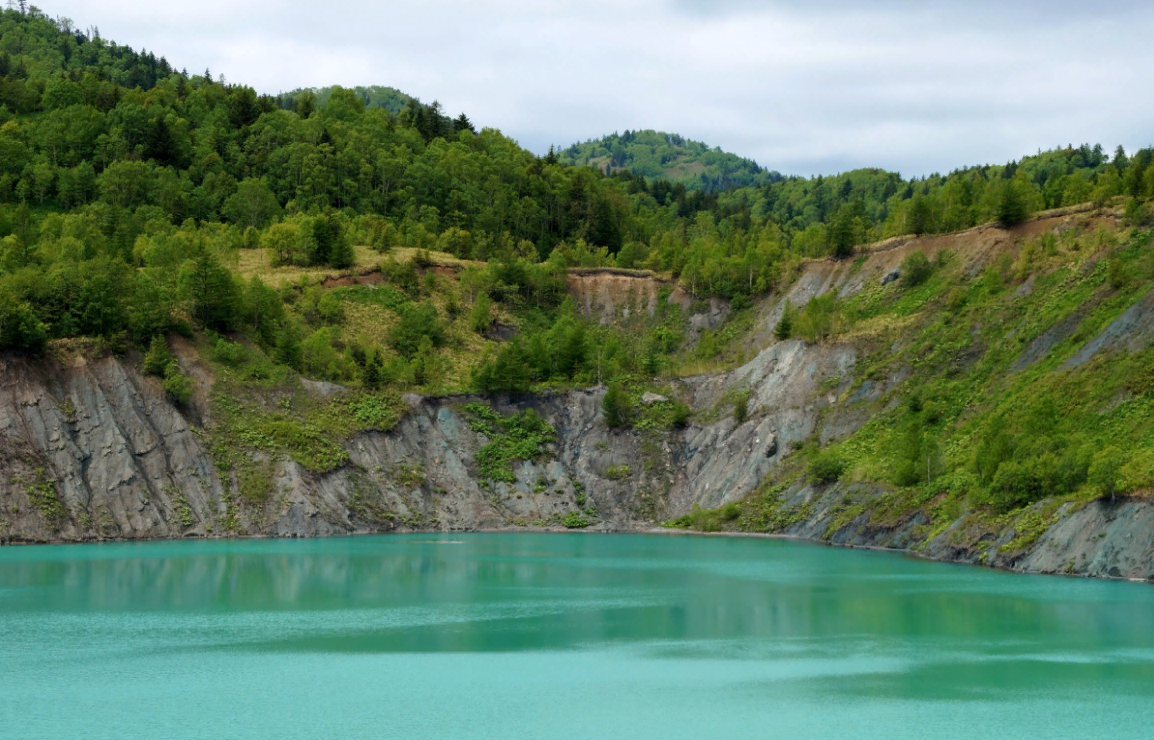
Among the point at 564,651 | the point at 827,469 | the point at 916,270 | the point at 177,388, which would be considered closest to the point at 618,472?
the point at 827,469

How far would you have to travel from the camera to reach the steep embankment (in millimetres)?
78062

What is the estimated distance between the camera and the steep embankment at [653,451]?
78062mm

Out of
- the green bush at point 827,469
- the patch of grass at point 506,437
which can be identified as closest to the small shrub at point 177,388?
the patch of grass at point 506,437

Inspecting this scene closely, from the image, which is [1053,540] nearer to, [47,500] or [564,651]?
[564,651]

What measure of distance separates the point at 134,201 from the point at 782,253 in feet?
249

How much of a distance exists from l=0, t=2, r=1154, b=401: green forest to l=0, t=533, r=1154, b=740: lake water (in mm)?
35117

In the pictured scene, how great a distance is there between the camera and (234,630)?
4603cm

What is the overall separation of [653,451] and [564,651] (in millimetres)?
62247

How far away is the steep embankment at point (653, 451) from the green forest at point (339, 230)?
5.17 m

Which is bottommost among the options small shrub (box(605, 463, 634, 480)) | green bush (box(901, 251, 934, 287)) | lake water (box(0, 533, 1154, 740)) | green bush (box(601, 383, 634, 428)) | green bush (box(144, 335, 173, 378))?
small shrub (box(605, 463, 634, 480))

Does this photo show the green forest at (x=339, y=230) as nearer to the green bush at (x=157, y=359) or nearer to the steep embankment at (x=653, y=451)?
the green bush at (x=157, y=359)

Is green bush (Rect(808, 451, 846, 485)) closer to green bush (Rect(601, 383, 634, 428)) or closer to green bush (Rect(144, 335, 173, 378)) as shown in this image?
green bush (Rect(601, 383, 634, 428))

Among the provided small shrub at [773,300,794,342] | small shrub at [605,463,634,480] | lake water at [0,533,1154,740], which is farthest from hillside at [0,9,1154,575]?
lake water at [0,533,1154,740]

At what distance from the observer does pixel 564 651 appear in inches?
1660
